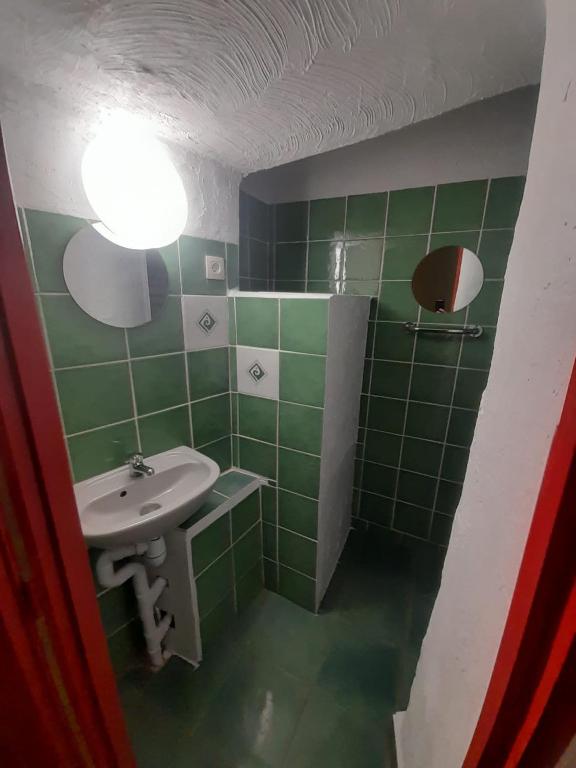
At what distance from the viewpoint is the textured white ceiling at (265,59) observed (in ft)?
1.81

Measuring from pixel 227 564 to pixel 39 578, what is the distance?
940 mm

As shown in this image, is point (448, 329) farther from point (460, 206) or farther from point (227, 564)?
point (227, 564)

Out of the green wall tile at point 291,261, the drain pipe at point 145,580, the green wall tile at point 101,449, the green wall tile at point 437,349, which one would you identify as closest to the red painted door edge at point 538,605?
the drain pipe at point 145,580

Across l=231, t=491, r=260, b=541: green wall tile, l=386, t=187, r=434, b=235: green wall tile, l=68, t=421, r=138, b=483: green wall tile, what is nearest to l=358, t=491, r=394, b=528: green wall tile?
l=231, t=491, r=260, b=541: green wall tile

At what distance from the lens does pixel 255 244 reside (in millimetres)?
1734

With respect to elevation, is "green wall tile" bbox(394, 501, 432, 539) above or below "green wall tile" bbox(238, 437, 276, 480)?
below

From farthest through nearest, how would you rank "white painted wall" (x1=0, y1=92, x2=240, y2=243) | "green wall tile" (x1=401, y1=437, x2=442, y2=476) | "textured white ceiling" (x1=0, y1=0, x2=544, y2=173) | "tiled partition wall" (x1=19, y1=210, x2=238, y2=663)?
"green wall tile" (x1=401, y1=437, x2=442, y2=476), "tiled partition wall" (x1=19, y1=210, x2=238, y2=663), "white painted wall" (x1=0, y1=92, x2=240, y2=243), "textured white ceiling" (x1=0, y1=0, x2=544, y2=173)

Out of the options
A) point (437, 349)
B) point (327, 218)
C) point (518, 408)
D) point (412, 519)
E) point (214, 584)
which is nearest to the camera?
point (518, 408)

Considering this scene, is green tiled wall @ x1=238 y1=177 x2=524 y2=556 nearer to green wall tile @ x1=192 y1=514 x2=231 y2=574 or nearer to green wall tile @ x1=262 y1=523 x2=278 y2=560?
green wall tile @ x1=262 y1=523 x2=278 y2=560

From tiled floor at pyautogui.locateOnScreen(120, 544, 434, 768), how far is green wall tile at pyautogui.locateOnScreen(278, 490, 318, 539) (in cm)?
42

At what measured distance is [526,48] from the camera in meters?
0.63

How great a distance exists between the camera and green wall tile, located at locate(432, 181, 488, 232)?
4.51 ft

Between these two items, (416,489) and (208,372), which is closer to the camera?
(208,372)

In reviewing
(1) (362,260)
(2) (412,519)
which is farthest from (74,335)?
(2) (412,519)
